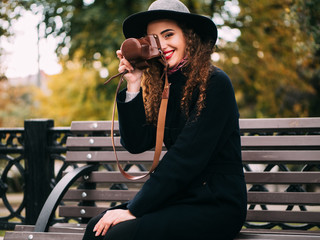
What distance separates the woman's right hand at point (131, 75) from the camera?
2.77 metres

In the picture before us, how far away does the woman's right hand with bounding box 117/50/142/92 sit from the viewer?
2.77 metres

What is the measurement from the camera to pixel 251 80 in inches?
603

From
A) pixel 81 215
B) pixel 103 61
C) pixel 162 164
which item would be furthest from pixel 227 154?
pixel 103 61

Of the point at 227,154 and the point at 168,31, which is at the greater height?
the point at 168,31

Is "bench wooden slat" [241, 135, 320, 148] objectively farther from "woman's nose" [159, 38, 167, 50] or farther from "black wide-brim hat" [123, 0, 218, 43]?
"woman's nose" [159, 38, 167, 50]

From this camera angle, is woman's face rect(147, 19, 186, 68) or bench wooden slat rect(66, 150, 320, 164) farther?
bench wooden slat rect(66, 150, 320, 164)

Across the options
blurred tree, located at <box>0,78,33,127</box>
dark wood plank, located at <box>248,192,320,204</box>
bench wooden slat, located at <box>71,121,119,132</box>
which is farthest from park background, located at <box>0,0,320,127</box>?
blurred tree, located at <box>0,78,33,127</box>

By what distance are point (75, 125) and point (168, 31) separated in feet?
4.32

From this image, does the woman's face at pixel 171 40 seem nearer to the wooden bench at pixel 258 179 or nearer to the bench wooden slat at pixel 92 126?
the wooden bench at pixel 258 179

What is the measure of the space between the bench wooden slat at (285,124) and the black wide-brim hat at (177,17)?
2.49 ft

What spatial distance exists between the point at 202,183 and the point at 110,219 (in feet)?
1.77

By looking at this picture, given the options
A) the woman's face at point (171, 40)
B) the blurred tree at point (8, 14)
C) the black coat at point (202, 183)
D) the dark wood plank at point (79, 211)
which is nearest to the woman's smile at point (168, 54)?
the woman's face at point (171, 40)

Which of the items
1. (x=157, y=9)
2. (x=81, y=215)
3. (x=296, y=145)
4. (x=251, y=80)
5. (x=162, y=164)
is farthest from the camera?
(x=251, y=80)

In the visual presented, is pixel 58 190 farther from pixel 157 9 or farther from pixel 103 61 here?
pixel 103 61
